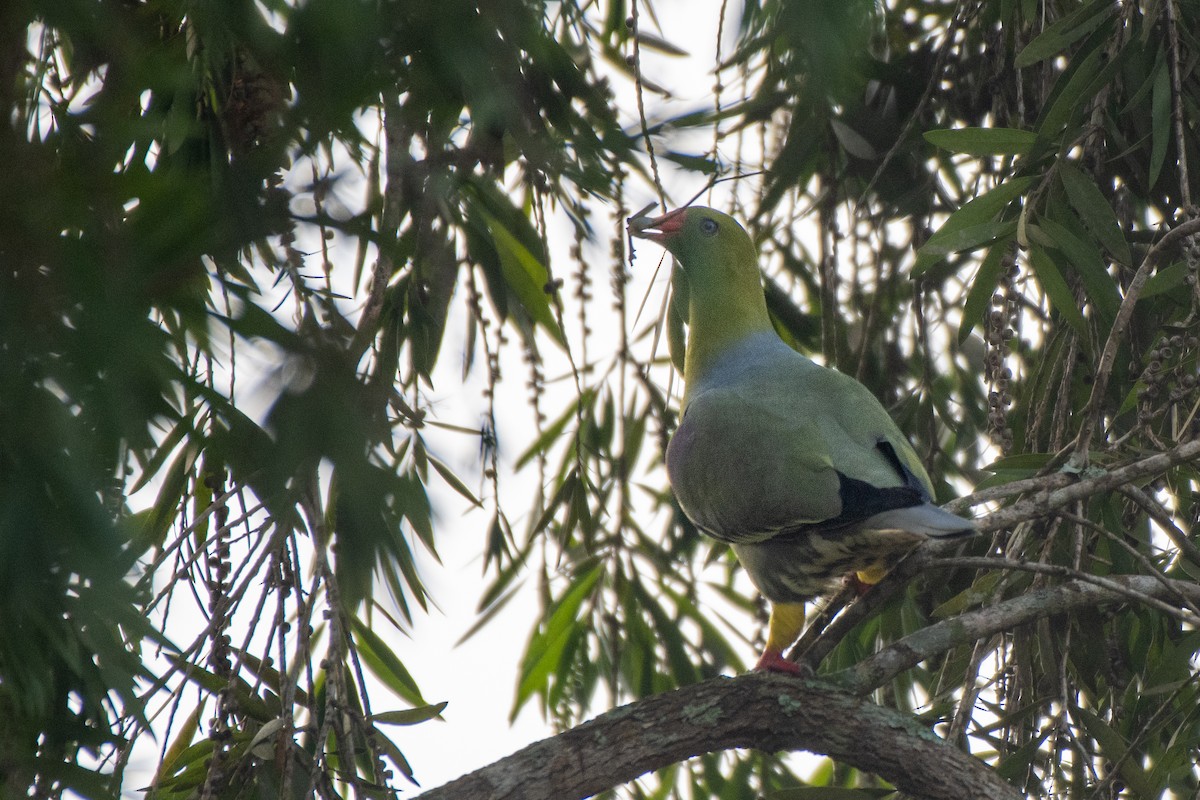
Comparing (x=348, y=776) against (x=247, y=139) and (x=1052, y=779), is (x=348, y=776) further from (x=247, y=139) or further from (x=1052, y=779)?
(x=1052, y=779)

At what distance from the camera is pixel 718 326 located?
2.73 m

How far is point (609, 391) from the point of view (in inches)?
110

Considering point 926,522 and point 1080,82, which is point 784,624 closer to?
point 926,522

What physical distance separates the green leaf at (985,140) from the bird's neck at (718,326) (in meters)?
0.65

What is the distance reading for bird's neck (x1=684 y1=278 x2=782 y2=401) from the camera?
271cm

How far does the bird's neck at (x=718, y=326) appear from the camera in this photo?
8.89 ft

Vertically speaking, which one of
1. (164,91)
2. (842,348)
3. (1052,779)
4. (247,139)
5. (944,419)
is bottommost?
(1052,779)

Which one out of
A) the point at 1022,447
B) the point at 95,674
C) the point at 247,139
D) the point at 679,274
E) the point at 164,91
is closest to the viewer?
the point at 164,91

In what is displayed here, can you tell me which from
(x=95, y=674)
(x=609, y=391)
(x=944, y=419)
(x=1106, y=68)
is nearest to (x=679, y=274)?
(x=609, y=391)

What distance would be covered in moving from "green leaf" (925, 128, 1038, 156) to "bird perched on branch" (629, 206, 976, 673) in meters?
0.48

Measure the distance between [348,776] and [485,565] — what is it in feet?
3.04

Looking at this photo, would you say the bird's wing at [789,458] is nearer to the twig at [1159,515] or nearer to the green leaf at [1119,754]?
the twig at [1159,515]

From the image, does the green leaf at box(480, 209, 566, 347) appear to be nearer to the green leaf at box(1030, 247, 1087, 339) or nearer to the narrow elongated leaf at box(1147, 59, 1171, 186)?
the green leaf at box(1030, 247, 1087, 339)

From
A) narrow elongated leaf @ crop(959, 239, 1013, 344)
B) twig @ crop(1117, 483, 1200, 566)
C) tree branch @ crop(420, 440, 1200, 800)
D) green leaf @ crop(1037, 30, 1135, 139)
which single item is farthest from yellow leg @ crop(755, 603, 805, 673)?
green leaf @ crop(1037, 30, 1135, 139)
